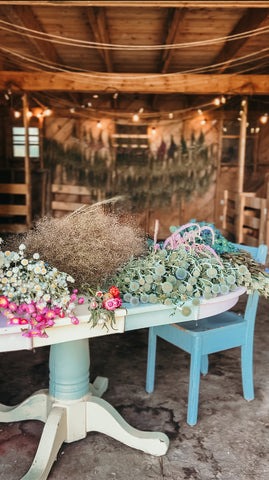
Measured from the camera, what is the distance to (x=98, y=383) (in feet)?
7.81

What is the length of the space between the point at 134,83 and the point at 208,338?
13.3 feet

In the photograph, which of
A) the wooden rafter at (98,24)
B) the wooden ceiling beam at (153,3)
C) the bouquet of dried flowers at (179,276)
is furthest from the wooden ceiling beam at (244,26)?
the bouquet of dried flowers at (179,276)

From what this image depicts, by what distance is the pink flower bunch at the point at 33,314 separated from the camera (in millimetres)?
1424

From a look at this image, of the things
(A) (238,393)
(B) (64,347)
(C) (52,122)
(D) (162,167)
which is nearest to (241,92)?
(D) (162,167)

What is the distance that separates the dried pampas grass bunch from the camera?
163 cm

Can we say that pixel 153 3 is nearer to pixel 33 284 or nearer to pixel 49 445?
pixel 33 284

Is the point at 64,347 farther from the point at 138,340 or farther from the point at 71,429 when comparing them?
the point at 138,340

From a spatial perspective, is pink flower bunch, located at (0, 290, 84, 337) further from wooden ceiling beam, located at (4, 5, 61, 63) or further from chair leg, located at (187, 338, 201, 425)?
wooden ceiling beam, located at (4, 5, 61, 63)

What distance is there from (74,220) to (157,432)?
97cm

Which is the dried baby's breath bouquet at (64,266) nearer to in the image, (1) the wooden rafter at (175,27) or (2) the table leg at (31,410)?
(2) the table leg at (31,410)

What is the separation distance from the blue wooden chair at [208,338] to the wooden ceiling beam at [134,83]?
3532 millimetres

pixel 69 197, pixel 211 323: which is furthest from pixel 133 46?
pixel 69 197

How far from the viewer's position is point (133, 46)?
378 centimetres

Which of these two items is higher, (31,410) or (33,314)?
(33,314)
